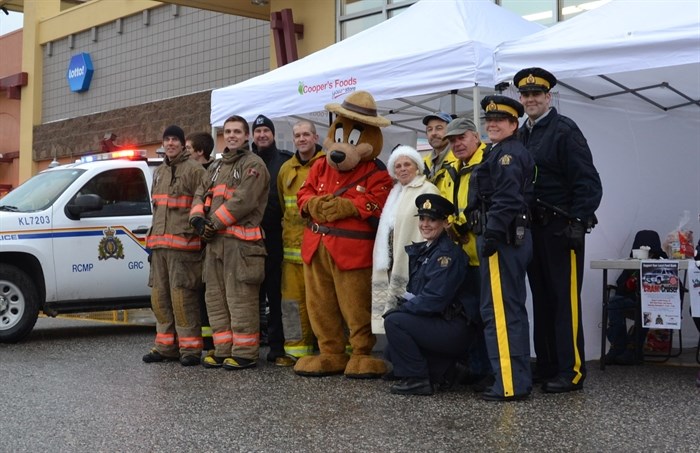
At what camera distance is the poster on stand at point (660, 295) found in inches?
271

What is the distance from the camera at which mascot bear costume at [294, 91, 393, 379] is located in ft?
22.3

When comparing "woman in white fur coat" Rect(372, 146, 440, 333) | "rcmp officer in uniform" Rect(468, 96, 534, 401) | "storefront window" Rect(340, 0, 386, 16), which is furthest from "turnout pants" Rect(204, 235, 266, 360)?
"storefront window" Rect(340, 0, 386, 16)

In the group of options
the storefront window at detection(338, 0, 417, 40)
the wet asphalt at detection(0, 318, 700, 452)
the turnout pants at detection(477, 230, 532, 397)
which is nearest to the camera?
the wet asphalt at detection(0, 318, 700, 452)

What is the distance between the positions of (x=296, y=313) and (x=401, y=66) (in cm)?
211

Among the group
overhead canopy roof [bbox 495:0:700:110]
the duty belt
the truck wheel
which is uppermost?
overhead canopy roof [bbox 495:0:700:110]

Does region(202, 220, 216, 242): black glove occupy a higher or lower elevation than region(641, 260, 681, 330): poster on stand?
higher

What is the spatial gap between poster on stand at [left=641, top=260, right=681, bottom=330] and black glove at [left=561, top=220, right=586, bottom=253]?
4.19 ft

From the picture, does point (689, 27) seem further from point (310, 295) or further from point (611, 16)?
point (310, 295)

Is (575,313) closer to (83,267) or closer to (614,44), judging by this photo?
(614,44)

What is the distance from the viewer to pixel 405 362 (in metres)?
6.12

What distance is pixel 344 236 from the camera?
22.4 ft

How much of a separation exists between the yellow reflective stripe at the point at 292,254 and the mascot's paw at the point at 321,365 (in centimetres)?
79

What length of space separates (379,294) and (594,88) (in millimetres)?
2628

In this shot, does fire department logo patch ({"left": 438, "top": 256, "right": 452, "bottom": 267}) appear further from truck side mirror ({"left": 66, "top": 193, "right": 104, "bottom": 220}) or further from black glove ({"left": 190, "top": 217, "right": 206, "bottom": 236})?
truck side mirror ({"left": 66, "top": 193, "right": 104, "bottom": 220})
